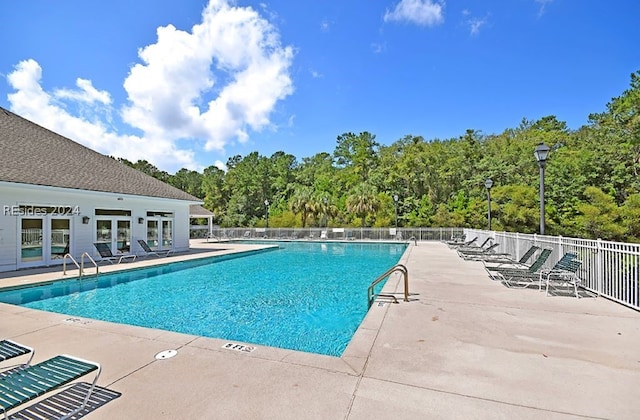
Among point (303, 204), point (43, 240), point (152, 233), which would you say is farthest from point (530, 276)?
point (303, 204)

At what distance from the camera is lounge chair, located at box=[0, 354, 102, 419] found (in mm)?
2080

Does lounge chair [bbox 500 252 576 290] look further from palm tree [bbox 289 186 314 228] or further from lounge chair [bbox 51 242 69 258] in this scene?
palm tree [bbox 289 186 314 228]

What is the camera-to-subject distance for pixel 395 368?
10.7ft

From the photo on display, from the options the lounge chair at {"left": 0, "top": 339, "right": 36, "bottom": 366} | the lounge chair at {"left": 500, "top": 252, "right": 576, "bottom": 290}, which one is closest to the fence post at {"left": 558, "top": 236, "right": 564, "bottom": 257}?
the lounge chair at {"left": 500, "top": 252, "right": 576, "bottom": 290}

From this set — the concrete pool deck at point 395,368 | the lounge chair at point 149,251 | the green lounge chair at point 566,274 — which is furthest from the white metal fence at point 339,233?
the concrete pool deck at point 395,368

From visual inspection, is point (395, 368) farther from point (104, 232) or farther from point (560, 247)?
point (104, 232)

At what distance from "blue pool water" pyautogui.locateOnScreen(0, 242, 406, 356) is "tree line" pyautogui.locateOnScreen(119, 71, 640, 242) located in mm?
15872

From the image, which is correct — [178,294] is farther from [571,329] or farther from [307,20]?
[307,20]

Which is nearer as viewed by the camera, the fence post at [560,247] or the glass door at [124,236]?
the fence post at [560,247]

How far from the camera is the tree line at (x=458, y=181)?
2439cm

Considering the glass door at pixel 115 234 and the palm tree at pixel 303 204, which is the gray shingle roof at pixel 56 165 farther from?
the palm tree at pixel 303 204

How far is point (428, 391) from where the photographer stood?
2828 mm

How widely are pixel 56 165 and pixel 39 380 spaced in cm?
1286

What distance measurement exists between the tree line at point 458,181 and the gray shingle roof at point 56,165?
14482 mm
